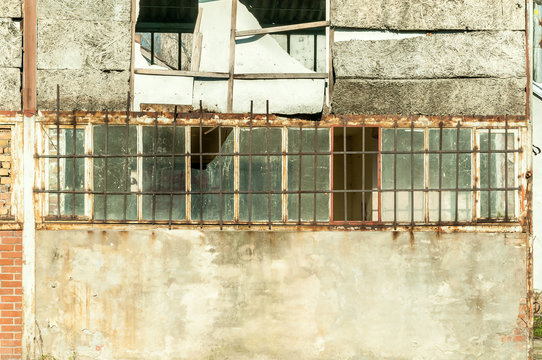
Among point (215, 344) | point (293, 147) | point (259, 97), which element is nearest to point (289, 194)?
point (293, 147)

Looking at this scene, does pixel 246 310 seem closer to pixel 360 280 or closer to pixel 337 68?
pixel 360 280

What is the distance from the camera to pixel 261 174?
24.0 ft

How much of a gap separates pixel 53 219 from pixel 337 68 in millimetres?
3652

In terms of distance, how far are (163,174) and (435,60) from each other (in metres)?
3.38

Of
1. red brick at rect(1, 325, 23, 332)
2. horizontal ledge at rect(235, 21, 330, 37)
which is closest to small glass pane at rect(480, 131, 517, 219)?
horizontal ledge at rect(235, 21, 330, 37)

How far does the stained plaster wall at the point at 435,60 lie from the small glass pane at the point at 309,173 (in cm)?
43

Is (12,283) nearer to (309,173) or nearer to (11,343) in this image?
(11,343)

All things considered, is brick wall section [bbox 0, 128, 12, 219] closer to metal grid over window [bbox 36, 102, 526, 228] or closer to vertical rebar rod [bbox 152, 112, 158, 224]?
metal grid over window [bbox 36, 102, 526, 228]

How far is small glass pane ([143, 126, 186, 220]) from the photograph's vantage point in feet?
23.8

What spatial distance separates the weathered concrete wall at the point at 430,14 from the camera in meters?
→ 7.32

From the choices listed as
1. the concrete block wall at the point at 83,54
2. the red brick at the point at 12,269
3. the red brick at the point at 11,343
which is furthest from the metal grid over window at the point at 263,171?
the red brick at the point at 11,343

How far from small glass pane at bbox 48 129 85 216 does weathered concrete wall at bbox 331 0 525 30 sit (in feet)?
10.7

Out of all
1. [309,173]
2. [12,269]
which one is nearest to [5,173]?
[12,269]

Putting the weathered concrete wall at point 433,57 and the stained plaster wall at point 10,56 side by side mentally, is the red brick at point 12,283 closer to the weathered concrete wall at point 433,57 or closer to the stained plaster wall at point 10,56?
the stained plaster wall at point 10,56
